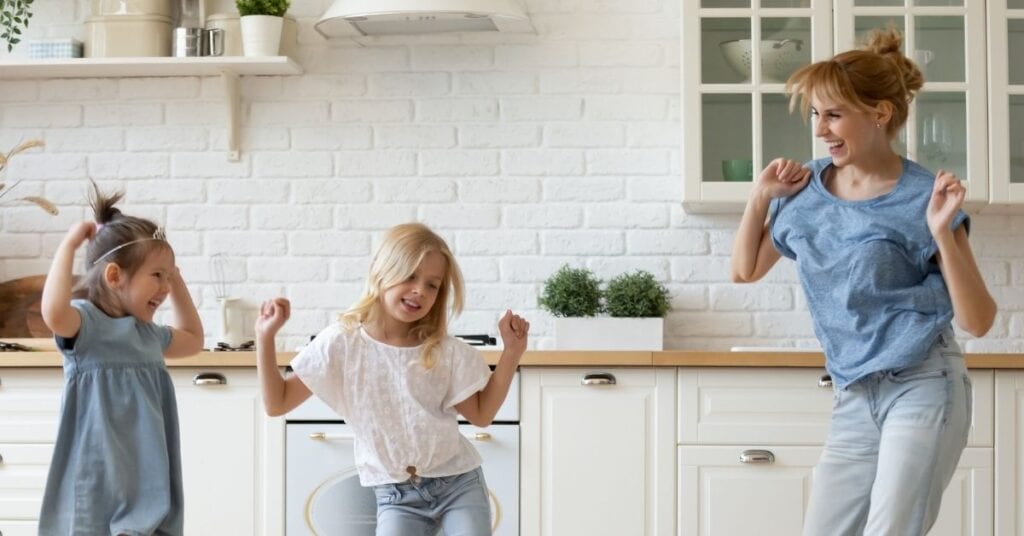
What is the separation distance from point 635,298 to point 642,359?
0.39 m

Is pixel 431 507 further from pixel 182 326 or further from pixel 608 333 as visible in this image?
pixel 608 333

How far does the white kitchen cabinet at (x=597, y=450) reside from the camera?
3.64m

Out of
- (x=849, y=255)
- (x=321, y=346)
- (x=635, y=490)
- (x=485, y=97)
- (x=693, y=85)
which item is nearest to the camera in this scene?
(x=849, y=255)

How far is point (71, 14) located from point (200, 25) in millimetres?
448

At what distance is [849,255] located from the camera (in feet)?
7.99

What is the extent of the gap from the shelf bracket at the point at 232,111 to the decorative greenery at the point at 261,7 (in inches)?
7.7

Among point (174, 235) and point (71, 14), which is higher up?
point (71, 14)

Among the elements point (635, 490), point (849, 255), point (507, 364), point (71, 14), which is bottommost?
point (635, 490)

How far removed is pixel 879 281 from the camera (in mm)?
2398

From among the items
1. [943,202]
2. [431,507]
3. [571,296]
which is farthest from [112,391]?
[571,296]

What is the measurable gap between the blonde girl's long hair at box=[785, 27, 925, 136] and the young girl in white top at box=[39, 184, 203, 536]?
1.27 m

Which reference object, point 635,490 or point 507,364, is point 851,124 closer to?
point 507,364

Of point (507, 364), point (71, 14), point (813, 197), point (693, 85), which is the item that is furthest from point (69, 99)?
point (813, 197)

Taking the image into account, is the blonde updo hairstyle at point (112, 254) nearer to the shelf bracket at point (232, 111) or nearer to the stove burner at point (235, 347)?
→ the stove burner at point (235, 347)
